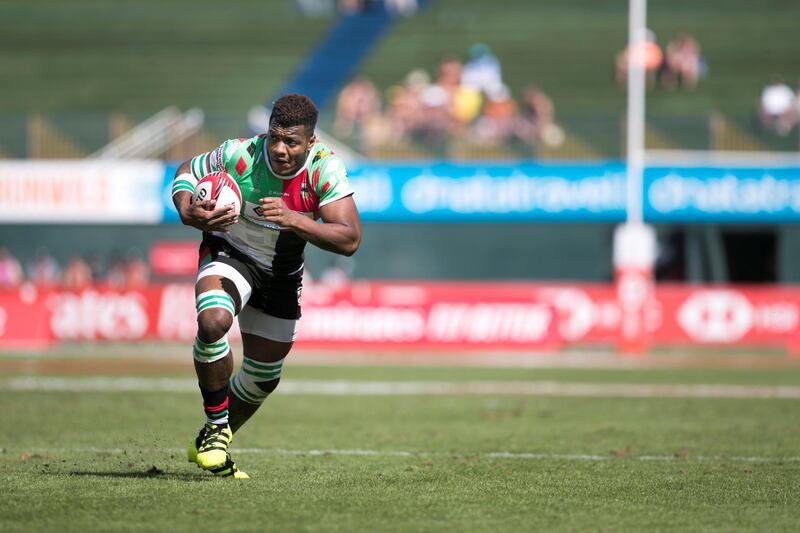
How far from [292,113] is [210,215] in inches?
31.9

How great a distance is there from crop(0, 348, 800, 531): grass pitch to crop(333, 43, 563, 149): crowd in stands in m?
Answer: 12.0

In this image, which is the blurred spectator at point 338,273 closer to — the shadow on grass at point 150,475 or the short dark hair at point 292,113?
the shadow on grass at point 150,475

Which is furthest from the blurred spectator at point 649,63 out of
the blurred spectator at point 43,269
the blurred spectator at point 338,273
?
the blurred spectator at point 43,269

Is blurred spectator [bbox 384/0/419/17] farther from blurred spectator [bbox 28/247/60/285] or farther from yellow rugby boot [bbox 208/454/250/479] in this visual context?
yellow rugby boot [bbox 208/454/250/479]

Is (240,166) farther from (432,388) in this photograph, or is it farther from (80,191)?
(80,191)

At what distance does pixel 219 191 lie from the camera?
7.64 m

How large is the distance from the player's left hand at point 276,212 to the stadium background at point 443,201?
741cm

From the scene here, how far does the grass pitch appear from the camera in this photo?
6.68 metres

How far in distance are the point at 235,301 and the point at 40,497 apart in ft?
5.38

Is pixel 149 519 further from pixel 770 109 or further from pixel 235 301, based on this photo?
pixel 770 109

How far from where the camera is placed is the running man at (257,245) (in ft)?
24.9

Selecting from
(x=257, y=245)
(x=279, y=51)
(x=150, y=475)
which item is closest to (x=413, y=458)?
(x=150, y=475)

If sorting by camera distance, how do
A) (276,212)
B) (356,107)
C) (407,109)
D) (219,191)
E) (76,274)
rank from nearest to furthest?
(276,212), (219,191), (76,274), (407,109), (356,107)

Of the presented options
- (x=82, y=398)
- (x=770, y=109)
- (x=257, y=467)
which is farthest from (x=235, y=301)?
(x=770, y=109)
